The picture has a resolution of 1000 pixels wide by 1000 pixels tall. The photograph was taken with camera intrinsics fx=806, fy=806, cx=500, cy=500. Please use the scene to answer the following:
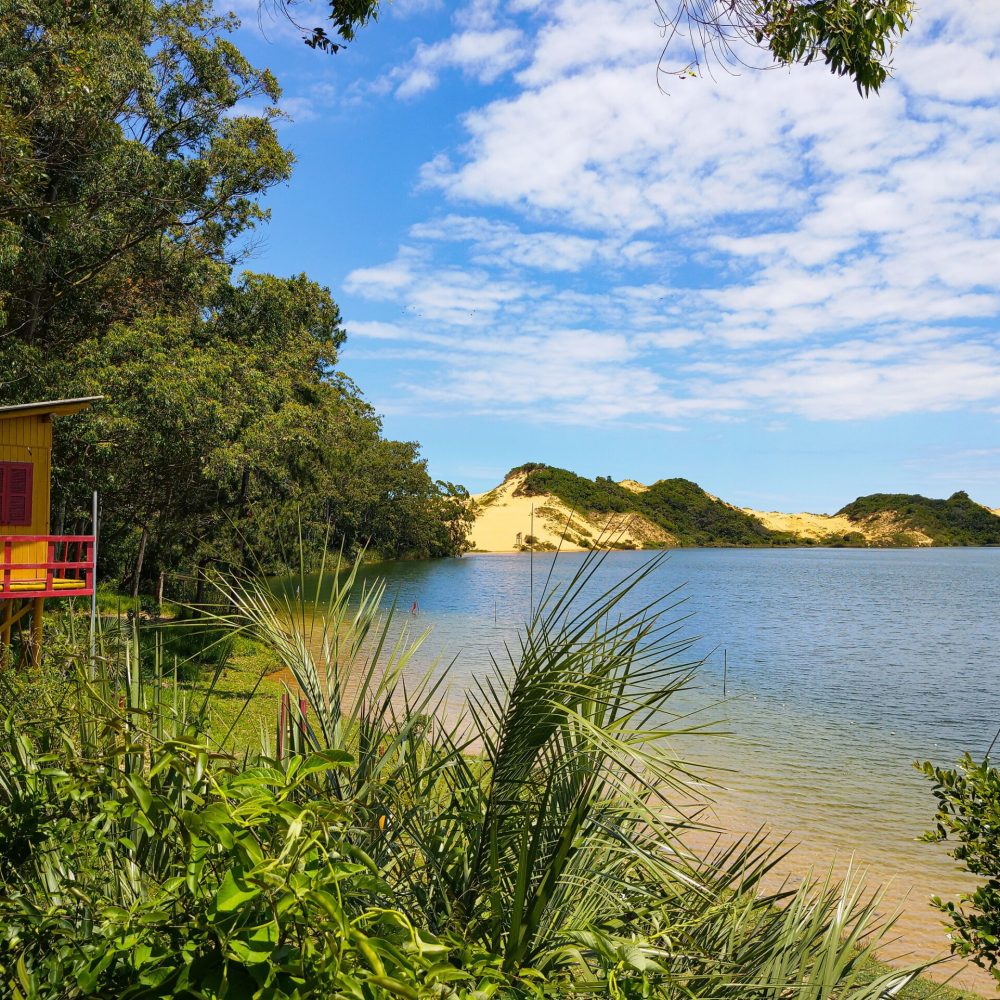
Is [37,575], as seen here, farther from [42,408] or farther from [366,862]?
[366,862]

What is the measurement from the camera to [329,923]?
111 cm

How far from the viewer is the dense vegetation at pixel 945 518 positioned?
521ft

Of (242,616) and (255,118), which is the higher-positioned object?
(255,118)

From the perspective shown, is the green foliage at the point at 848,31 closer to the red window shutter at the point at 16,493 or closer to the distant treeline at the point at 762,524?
the red window shutter at the point at 16,493

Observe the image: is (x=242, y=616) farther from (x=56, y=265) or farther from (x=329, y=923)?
(x=56, y=265)

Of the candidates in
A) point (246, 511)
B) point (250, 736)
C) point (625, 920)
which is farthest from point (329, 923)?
point (246, 511)

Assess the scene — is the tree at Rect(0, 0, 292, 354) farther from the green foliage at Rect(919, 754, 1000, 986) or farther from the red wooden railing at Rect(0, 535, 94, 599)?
the green foliage at Rect(919, 754, 1000, 986)

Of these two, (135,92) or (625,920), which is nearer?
(625,920)

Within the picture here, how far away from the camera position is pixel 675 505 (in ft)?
501

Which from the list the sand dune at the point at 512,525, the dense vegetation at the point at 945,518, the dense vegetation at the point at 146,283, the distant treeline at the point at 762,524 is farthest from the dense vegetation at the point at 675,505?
the dense vegetation at the point at 146,283

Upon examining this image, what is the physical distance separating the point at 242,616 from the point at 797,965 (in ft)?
6.40

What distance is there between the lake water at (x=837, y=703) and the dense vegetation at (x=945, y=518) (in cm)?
11854

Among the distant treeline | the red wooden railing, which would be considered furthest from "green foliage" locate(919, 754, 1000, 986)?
the distant treeline

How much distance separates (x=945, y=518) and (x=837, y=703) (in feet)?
533
